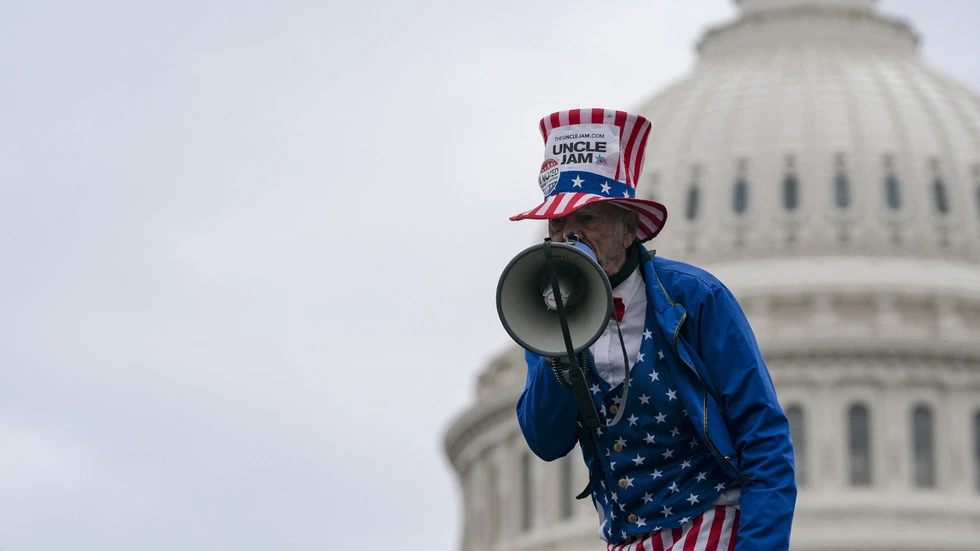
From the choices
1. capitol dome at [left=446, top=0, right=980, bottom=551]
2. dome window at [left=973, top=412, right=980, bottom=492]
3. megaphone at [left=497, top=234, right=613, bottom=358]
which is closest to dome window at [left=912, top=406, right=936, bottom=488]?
capitol dome at [left=446, top=0, right=980, bottom=551]

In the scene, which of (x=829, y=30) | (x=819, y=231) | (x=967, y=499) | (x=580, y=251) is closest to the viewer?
(x=580, y=251)

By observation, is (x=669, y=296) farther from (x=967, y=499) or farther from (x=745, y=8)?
(x=745, y=8)

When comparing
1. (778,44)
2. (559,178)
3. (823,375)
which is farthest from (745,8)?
(559,178)

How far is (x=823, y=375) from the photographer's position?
61.4 m

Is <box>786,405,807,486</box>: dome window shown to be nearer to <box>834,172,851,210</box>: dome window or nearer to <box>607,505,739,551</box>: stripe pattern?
<box>834,172,851,210</box>: dome window

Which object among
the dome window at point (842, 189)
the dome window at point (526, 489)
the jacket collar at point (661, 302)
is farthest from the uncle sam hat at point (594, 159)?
the dome window at point (842, 189)

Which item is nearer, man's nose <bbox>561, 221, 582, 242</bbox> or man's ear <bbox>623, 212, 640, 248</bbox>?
man's nose <bbox>561, 221, 582, 242</bbox>

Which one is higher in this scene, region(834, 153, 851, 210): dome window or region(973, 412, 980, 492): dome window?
region(834, 153, 851, 210): dome window

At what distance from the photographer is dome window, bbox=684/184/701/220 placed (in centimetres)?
6644

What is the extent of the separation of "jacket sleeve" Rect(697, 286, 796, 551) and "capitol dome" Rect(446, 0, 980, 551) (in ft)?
172

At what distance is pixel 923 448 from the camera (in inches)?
2426

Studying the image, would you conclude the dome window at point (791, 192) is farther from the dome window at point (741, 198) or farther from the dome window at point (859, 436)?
the dome window at point (859, 436)

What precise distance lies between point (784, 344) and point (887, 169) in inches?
→ 333

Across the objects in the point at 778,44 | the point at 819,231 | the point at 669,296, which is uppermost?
the point at 778,44
